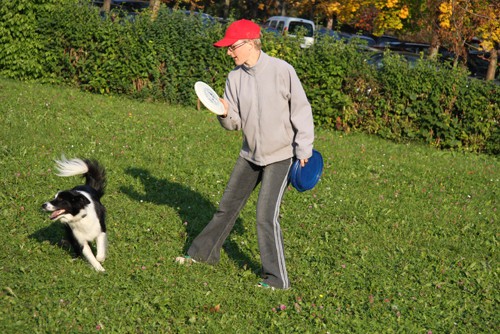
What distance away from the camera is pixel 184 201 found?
8891mm

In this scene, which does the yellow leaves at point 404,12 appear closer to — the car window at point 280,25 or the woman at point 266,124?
the car window at point 280,25

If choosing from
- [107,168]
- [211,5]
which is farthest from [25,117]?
[211,5]

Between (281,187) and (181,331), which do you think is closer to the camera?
(181,331)

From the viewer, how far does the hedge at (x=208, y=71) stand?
14.1m

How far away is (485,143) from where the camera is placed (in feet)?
46.0

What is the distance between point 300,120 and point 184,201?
333 cm

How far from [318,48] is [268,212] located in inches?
372

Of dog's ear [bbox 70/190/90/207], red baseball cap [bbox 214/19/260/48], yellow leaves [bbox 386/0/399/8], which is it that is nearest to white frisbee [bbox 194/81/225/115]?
red baseball cap [bbox 214/19/260/48]

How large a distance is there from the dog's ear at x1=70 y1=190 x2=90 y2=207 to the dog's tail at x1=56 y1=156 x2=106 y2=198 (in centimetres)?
53

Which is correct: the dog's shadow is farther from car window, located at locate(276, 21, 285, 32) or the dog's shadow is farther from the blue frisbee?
car window, located at locate(276, 21, 285, 32)

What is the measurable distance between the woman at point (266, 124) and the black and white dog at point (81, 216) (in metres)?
1.17

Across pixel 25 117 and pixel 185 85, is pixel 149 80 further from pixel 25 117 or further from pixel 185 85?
pixel 25 117

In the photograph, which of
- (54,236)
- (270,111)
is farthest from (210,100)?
(54,236)

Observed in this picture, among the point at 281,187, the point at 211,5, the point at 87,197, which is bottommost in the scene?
the point at 211,5
